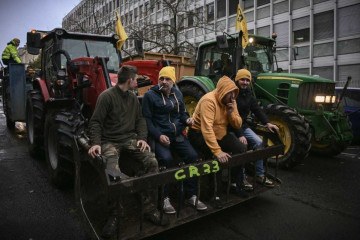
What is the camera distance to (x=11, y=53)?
32.3ft

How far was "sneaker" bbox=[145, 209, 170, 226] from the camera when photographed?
3.47m

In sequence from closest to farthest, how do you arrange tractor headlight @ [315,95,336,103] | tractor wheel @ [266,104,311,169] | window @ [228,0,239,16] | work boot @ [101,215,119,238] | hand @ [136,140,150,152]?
work boot @ [101,215,119,238]
hand @ [136,140,150,152]
tractor wheel @ [266,104,311,169]
tractor headlight @ [315,95,336,103]
window @ [228,0,239,16]

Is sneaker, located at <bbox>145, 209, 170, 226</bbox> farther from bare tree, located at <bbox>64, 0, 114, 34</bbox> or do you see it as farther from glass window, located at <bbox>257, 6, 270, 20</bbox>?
glass window, located at <bbox>257, 6, 270, 20</bbox>

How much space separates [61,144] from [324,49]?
21565 millimetres

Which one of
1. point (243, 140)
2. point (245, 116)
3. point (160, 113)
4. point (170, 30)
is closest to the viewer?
point (160, 113)

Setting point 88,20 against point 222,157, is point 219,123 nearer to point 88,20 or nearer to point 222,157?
point 222,157

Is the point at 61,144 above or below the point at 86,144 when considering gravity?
below

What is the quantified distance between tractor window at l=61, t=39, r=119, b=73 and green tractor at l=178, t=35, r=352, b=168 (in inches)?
82.3

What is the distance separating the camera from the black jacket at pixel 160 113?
13.9 ft

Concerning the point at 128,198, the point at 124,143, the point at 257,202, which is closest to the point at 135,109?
the point at 124,143

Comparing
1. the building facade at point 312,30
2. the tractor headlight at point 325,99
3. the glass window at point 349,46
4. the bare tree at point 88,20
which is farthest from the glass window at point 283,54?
the tractor headlight at point 325,99

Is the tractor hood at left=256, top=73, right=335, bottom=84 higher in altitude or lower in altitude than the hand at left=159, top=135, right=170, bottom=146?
higher

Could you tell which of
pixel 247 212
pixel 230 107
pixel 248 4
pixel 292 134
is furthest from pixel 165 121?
pixel 248 4

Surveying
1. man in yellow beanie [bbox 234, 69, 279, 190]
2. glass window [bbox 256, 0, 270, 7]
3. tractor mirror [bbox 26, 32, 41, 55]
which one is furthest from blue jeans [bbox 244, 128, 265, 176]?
glass window [bbox 256, 0, 270, 7]
